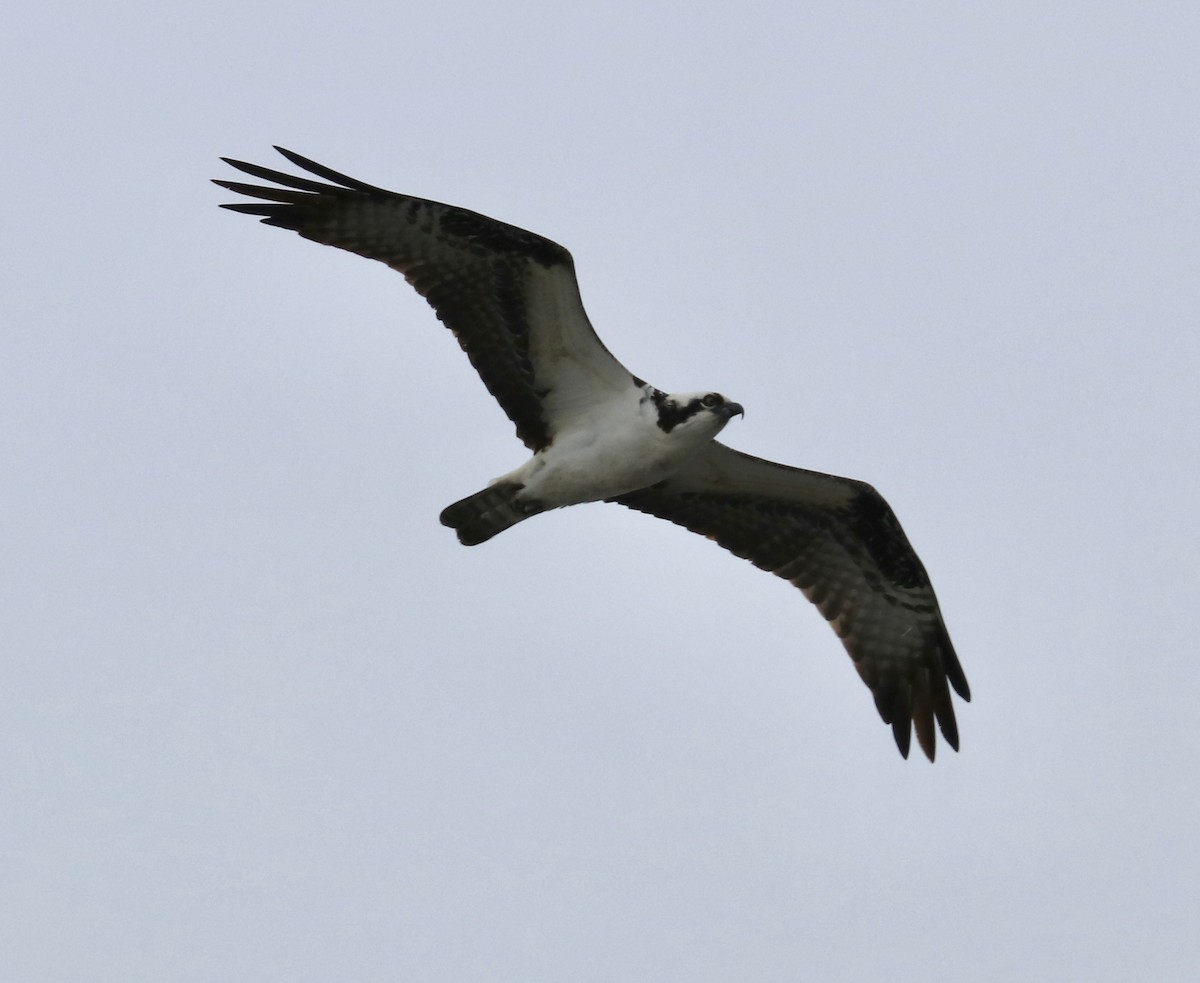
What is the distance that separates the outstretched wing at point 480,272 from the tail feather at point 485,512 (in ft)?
1.79

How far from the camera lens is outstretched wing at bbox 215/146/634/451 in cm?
1096

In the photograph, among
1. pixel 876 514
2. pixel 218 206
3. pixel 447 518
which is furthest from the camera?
pixel 876 514

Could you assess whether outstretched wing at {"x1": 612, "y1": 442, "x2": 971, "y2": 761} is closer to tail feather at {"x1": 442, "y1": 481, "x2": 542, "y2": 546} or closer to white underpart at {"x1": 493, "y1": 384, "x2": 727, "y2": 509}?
white underpart at {"x1": 493, "y1": 384, "x2": 727, "y2": 509}

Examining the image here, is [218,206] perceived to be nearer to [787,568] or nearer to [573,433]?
[573,433]

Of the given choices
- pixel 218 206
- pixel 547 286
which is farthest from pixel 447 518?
pixel 218 206

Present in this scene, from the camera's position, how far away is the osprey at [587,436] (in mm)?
11055

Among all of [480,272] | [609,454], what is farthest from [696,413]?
[480,272]

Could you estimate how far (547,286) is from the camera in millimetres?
11094

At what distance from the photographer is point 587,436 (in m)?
11.5

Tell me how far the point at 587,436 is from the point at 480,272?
1282 mm

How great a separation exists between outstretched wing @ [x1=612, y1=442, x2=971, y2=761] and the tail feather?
4.03ft

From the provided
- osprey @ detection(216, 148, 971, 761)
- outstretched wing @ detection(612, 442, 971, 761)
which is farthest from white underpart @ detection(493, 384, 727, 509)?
outstretched wing @ detection(612, 442, 971, 761)

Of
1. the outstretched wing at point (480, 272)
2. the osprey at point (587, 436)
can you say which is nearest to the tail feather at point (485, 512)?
the osprey at point (587, 436)

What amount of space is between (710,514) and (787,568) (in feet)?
2.55
